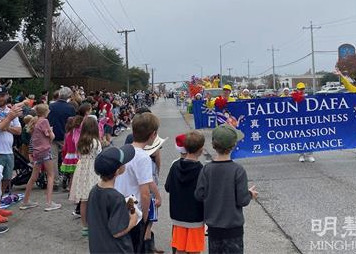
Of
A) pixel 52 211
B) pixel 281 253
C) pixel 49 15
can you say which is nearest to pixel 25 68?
pixel 49 15

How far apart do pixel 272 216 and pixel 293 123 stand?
476 cm

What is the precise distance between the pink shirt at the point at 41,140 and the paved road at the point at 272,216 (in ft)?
2.97

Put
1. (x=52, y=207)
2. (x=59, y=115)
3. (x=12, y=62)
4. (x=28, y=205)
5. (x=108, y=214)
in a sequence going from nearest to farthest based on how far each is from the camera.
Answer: (x=108, y=214) < (x=52, y=207) < (x=28, y=205) < (x=59, y=115) < (x=12, y=62)

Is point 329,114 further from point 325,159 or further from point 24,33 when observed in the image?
point 24,33

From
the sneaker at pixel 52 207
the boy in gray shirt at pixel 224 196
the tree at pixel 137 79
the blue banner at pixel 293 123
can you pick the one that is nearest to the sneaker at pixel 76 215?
the sneaker at pixel 52 207

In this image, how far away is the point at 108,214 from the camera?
138 inches

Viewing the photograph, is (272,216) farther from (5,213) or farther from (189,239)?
(5,213)

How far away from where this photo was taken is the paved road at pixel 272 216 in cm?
624

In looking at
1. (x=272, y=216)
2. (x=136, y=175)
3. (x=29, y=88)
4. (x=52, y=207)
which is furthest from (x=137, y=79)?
(x=136, y=175)

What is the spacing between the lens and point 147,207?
4.32m

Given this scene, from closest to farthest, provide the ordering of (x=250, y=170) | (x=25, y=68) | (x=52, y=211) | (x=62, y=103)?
(x=52, y=211), (x=62, y=103), (x=250, y=170), (x=25, y=68)

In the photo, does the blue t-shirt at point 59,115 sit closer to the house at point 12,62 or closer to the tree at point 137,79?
the house at point 12,62

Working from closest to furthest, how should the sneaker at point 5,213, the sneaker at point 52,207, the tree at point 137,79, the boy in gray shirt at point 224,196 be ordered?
the boy in gray shirt at point 224,196 < the sneaker at point 5,213 < the sneaker at point 52,207 < the tree at point 137,79

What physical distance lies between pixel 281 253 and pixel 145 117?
240cm
